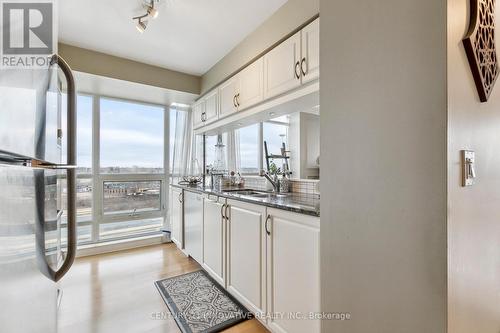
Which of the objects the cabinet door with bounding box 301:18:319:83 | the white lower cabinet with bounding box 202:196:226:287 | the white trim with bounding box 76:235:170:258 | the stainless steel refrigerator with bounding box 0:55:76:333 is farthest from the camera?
the white trim with bounding box 76:235:170:258

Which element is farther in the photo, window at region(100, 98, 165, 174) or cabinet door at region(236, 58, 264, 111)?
window at region(100, 98, 165, 174)

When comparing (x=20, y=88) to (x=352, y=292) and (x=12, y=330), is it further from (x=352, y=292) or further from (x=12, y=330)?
(x=352, y=292)

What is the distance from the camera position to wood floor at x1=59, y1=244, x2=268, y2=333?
1.69 metres

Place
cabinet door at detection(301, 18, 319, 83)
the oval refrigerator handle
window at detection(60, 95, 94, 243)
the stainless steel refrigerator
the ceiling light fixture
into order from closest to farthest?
the stainless steel refrigerator
the oval refrigerator handle
cabinet door at detection(301, 18, 319, 83)
the ceiling light fixture
window at detection(60, 95, 94, 243)

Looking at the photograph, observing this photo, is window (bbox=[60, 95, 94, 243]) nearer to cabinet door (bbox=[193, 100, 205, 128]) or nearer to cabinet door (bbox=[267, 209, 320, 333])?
cabinet door (bbox=[193, 100, 205, 128])

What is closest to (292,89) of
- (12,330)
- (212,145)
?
(12,330)

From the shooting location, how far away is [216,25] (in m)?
2.18

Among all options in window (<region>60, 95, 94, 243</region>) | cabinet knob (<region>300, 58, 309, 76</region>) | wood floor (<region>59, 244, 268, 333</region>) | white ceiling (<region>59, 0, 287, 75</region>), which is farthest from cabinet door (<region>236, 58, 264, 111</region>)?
window (<region>60, 95, 94, 243</region>)

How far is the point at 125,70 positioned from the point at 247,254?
2.58 metres

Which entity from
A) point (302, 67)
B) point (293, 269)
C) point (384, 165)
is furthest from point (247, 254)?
point (302, 67)

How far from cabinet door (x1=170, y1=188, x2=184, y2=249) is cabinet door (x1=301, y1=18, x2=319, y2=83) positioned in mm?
2257

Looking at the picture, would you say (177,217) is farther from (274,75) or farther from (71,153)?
(71,153)

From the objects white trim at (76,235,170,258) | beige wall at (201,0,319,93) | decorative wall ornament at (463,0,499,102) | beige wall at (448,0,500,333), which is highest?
beige wall at (201,0,319,93)

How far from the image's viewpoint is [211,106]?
9.89 ft
